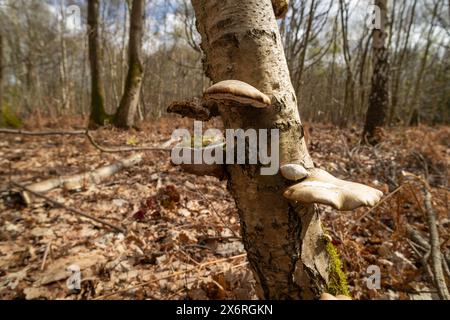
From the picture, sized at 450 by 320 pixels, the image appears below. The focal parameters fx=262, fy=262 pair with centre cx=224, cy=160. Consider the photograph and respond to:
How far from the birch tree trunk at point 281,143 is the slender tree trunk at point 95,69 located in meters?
8.55

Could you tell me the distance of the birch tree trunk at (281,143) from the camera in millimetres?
1002

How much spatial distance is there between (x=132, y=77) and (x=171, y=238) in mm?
6987

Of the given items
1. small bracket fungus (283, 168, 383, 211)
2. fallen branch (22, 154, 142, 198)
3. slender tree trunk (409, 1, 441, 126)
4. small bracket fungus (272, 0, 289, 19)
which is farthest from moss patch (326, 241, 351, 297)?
slender tree trunk (409, 1, 441, 126)

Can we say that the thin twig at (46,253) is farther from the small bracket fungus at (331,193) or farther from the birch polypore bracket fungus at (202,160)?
the small bracket fungus at (331,193)

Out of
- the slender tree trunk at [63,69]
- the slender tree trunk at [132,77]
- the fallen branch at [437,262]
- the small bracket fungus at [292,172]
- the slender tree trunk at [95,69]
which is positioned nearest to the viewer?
the small bracket fungus at [292,172]

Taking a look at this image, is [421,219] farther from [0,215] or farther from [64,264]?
[0,215]

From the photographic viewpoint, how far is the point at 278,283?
1.15 m

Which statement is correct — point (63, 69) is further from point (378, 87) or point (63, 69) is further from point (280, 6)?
point (280, 6)

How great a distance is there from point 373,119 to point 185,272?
5.85 meters

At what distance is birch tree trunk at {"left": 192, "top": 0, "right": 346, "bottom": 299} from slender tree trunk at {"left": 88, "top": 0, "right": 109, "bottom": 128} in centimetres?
855

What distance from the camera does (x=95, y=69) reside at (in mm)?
9000

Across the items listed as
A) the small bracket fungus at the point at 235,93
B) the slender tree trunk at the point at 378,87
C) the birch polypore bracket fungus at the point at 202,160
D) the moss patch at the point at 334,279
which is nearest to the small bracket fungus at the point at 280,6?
the small bracket fungus at the point at 235,93
